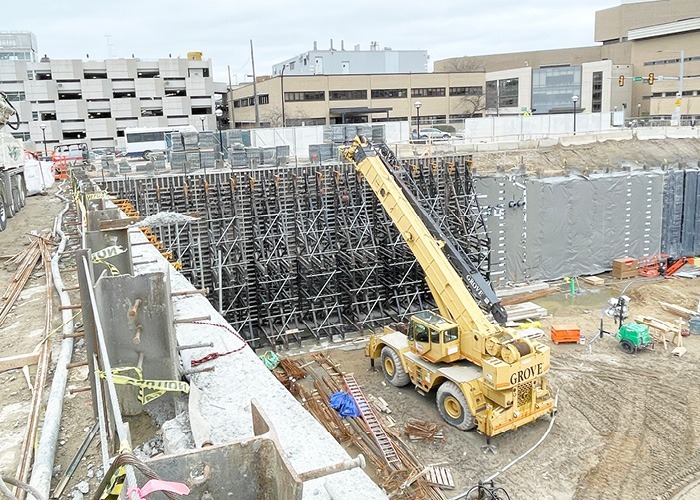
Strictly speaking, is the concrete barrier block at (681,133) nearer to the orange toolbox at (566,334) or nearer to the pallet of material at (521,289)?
the pallet of material at (521,289)

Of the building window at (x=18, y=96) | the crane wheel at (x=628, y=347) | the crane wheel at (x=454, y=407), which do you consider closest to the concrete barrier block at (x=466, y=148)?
the crane wheel at (x=628, y=347)

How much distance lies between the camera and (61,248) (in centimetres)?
1184

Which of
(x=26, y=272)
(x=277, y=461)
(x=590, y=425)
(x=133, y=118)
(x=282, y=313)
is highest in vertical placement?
(x=133, y=118)

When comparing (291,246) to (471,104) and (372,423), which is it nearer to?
(372,423)

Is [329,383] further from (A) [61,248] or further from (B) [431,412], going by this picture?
(A) [61,248]

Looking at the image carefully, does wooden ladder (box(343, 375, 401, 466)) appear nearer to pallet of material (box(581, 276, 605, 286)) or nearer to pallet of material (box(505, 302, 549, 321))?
pallet of material (box(505, 302, 549, 321))

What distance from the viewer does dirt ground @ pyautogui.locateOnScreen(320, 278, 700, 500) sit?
1216 centimetres

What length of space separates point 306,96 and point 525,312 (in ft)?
137

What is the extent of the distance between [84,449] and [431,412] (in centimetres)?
1190

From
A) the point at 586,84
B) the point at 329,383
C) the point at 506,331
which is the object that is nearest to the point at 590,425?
the point at 506,331

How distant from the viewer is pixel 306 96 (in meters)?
58.9

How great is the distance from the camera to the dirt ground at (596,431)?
39.9 ft

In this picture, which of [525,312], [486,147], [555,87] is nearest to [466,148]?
[486,147]

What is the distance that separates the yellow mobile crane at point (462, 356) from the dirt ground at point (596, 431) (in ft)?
1.77
